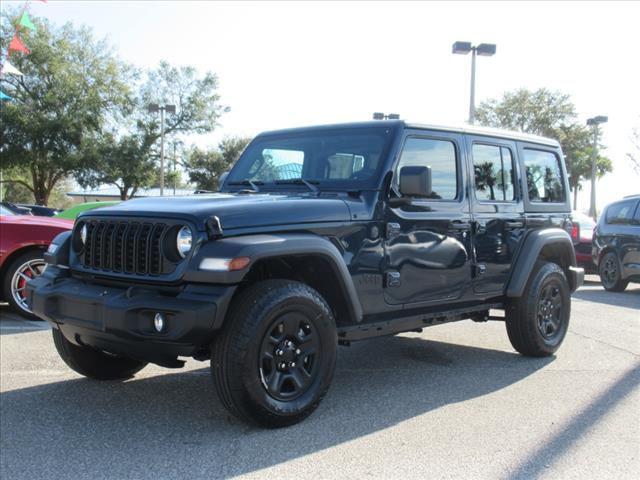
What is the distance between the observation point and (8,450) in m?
3.43

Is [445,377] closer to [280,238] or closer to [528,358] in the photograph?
[528,358]

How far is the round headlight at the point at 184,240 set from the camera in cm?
346

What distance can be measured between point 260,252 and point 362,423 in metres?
1.29

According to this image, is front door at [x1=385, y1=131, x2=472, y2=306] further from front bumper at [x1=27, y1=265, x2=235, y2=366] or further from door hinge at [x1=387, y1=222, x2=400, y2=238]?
front bumper at [x1=27, y1=265, x2=235, y2=366]

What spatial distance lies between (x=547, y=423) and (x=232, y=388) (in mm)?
1967

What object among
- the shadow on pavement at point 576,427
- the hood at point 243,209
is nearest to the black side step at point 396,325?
the hood at point 243,209

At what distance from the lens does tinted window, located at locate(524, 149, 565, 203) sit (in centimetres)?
570

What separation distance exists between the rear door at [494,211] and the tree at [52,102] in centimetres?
2902

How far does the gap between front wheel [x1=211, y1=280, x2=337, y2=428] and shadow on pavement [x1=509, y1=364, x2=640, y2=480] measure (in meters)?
1.23

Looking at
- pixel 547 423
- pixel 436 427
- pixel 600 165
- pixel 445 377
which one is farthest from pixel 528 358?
pixel 600 165

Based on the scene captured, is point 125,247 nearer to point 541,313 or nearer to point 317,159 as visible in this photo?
point 317,159

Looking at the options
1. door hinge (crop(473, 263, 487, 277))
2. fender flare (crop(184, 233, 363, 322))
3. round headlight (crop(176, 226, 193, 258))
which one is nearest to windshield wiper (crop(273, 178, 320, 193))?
fender flare (crop(184, 233, 363, 322))

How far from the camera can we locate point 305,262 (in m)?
3.92

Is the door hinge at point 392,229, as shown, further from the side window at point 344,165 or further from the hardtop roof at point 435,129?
the hardtop roof at point 435,129
